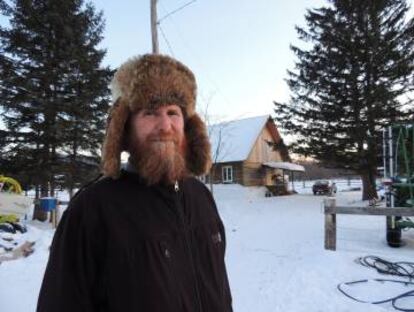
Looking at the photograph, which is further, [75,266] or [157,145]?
[157,145]

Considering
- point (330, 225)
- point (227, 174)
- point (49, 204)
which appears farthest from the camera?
point (227, 174)

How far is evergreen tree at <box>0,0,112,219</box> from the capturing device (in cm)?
1595

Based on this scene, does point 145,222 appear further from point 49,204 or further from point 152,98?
point 49,204

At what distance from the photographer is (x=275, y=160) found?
37.4 metres

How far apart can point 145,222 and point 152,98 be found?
25.6 inches

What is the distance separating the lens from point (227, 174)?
3225 cm

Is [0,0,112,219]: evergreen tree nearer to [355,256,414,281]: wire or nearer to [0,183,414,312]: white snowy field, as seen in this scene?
[0,183,414,312]: white snowy field

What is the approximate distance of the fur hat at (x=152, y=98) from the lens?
6.27 feet

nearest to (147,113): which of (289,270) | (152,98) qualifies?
(152,98)

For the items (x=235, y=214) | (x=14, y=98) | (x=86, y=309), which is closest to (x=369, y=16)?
(x=235, y=214)

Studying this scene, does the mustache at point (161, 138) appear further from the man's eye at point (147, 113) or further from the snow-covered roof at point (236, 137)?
the snow-covered roof at point (236, 137)

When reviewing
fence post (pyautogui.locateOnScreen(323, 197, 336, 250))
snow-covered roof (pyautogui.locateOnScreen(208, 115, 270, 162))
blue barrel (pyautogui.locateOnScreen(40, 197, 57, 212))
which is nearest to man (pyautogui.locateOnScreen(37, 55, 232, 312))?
fence post (pyautogui.locateOnScreen(323, 197, 336, 250))

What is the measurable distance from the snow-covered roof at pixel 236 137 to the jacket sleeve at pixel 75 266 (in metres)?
28.7

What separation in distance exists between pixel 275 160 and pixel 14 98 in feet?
85.7
